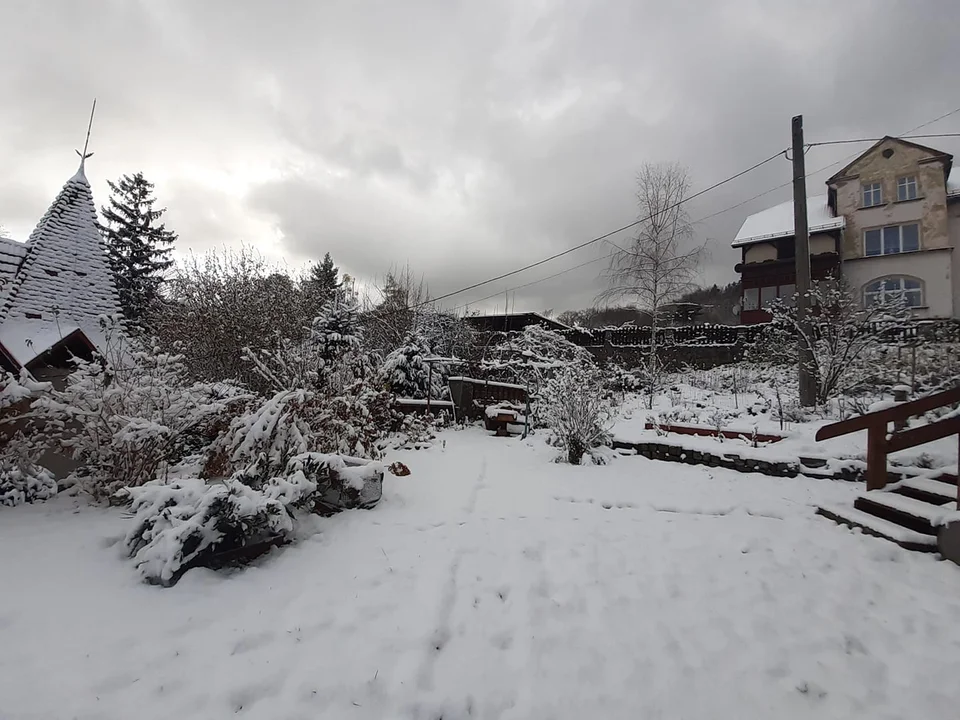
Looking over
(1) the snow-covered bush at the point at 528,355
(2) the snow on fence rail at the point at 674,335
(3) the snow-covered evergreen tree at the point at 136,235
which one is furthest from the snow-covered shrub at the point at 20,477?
(3) the snow-covered evergreen tree at the point at 136,235

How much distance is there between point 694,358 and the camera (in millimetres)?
15500

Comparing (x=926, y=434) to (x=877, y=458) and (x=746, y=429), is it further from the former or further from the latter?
(x=746, y=429)

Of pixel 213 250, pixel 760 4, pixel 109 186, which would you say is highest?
pixel 109 186

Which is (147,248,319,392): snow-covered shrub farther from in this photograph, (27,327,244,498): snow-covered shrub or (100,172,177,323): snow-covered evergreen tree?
(100,172,177,323): snow-covered evergreen tree

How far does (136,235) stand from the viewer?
21.3m

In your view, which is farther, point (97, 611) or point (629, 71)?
point (629, 71)

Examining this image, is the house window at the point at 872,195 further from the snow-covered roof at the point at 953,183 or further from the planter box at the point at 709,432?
the planter box at the point at 709,432

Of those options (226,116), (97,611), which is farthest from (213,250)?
(97,611)

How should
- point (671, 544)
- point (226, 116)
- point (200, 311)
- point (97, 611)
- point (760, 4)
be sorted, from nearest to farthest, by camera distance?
1. point (97, 611)
2. point (671, 544)
3. point (760, 4)
4. point (226, 116)
5. point (200, 311)

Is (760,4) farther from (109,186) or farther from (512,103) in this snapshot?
(109,186)

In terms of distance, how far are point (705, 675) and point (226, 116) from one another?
9.61 m

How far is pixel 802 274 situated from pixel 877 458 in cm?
591

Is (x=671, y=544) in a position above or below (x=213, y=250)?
below

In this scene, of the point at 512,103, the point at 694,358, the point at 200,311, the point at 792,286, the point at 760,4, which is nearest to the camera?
the point at 760,4
